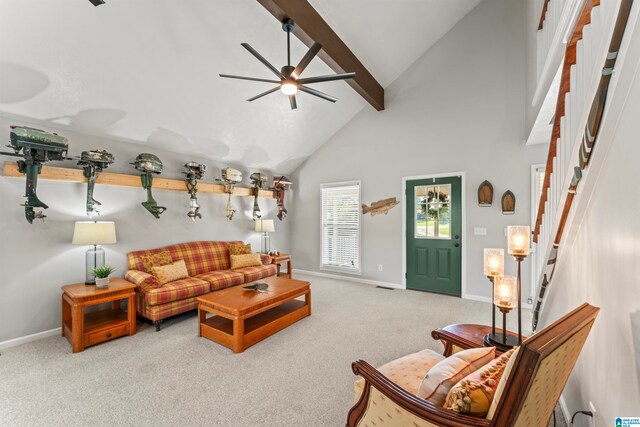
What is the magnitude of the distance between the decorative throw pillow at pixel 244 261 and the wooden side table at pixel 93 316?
159 centimetres

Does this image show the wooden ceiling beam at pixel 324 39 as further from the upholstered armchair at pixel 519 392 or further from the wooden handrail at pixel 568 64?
the upholstered armchair at pixel 519 392

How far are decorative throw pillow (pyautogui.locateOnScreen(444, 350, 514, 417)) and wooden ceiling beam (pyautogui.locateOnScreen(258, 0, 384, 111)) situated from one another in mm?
3210

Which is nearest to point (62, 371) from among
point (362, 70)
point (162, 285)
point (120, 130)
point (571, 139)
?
point (162, 285)

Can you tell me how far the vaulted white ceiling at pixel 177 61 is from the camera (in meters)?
2.42

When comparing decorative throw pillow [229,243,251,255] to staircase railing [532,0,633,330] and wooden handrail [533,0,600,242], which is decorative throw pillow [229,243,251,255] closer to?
staircase railing [532,0,633,330]

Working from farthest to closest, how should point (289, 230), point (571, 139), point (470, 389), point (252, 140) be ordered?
point (289, 230), point (252, 140), point (571, 139), point (470, 389)

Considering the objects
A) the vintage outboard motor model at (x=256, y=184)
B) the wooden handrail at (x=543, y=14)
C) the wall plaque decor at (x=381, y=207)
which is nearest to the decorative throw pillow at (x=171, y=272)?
the vintage outboard motor model at (x=256, y=184)

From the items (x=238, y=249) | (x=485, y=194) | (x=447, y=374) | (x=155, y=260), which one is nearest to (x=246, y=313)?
(x=155, y=260)

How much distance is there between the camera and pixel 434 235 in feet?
15.1

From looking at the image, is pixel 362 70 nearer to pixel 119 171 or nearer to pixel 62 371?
pixel 119 171

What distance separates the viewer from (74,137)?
3287 mm

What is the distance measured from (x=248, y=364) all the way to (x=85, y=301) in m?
1.79

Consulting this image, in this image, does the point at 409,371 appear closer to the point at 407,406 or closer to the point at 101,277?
the point at 407,406

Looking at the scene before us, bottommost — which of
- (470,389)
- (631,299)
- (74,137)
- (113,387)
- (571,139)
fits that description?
(113,387)
